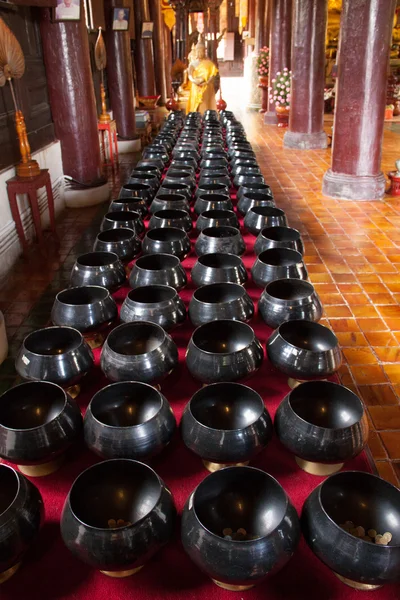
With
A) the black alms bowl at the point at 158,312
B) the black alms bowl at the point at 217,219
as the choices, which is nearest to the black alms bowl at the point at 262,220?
the black alms bowl at the point at 217,219

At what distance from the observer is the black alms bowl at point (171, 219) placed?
2439mm

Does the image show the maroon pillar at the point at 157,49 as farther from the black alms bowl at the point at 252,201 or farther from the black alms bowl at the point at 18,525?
the black alms bowl at the point at 18,525

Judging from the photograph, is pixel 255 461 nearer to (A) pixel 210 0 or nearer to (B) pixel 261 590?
(B) pixel 261 590

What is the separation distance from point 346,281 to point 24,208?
8.49ft

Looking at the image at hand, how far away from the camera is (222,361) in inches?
54.1

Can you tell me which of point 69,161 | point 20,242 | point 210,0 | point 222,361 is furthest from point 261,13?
point 222,361

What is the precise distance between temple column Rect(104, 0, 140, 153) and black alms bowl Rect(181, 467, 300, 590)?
726 centimetres

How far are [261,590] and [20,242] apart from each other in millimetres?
3281

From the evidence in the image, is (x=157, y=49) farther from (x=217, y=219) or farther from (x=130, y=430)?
(x=130, y=430)

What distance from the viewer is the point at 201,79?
359 inches

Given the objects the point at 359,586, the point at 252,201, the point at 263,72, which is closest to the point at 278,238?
the point at 252,201

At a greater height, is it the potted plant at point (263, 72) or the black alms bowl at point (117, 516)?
the potted plant at point (263, 72)

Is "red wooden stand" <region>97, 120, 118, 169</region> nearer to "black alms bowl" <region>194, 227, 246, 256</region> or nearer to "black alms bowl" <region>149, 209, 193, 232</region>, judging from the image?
"black alms bowl" <region>149, 209, 193, 232</region>

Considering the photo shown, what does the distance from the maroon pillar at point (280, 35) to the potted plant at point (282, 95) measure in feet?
0.71
